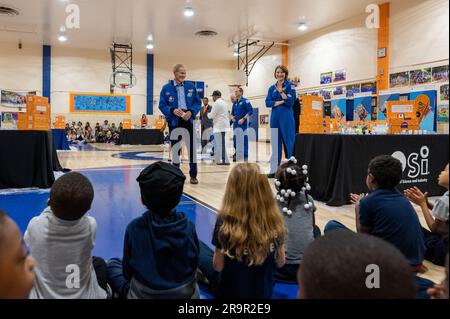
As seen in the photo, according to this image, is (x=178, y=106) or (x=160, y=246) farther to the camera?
(x=178, y=106)

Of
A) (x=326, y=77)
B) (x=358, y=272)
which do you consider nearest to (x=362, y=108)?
(x=326, y=77)

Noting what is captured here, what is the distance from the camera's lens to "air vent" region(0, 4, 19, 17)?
10.7 metres

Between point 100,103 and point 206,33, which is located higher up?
point 206,33

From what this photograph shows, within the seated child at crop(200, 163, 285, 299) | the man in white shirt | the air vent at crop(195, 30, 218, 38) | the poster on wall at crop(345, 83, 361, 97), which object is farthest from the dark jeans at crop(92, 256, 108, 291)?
the air vent at crop(195, 30, 218, 38)

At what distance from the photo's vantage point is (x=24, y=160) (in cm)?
434

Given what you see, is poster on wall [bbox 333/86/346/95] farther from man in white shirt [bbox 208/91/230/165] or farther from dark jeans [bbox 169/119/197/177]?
dark jeans [bbox 169/119/197/177]

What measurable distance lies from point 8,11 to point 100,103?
6180mm

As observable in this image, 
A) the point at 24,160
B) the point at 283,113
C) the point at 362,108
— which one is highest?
the point at 362,108

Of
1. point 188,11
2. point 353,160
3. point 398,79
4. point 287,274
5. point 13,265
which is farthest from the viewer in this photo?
point 188,11

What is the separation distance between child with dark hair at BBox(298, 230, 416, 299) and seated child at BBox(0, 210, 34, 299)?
1.79 ft

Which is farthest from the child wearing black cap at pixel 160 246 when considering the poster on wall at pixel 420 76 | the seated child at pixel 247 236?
the poster on wall at pixel 420 76

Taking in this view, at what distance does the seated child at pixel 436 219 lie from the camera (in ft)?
2.52

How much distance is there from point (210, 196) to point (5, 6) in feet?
32.9

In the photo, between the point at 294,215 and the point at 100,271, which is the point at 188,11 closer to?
the point at 294,215
